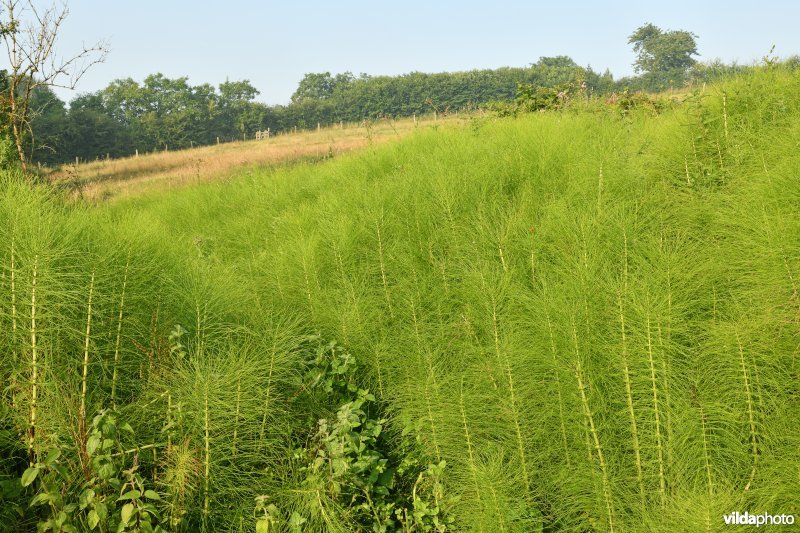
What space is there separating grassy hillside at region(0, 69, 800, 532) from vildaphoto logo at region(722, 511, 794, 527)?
0.05 m

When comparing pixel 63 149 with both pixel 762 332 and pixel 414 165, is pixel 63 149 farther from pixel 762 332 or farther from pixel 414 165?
pixel 762 332

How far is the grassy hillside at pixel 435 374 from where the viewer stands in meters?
2.46

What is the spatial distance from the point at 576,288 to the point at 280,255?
8.63ft

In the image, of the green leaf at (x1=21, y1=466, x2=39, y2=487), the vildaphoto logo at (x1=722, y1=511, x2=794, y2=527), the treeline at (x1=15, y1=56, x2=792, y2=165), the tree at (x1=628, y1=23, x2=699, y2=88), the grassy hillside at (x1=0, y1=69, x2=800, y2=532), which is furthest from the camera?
the tree at (x1=628, y1=23, x2=699, y2=88)

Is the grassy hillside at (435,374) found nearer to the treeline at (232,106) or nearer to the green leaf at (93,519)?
the green leaf at (93,519)

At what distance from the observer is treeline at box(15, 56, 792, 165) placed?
1379 inches

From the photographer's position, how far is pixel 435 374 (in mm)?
3234

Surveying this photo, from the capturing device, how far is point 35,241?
283cm

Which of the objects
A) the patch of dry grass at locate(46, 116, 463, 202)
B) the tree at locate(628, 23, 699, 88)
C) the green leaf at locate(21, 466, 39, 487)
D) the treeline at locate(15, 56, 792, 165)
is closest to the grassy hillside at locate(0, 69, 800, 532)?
the green leaf at locate(21, 466, 39, 487)

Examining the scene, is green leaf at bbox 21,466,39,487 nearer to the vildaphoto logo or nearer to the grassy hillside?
the grassy hillside

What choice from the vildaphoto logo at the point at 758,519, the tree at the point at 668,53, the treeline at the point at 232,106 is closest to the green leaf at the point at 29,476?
the vildaphoto logo at the point at 758,519

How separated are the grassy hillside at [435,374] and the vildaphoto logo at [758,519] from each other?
45 millimetres

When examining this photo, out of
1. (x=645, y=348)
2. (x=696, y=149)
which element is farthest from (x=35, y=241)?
(x=696, y=149)

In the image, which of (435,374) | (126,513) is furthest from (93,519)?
(435,374)
